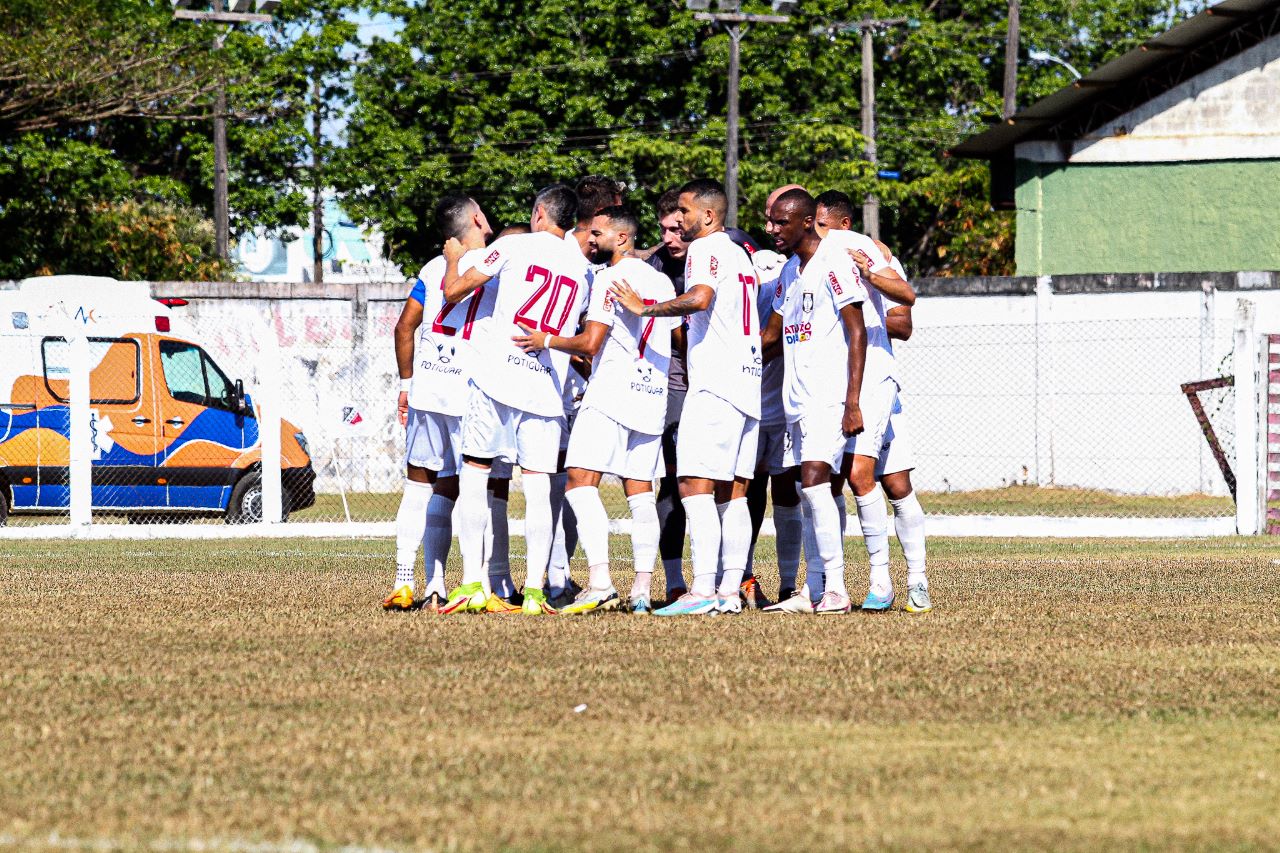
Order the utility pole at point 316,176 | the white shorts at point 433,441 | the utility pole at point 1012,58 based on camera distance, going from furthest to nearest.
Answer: the utility pole at point 316,176, the utility pole at point 1012,58, the white shorts at point 433,441

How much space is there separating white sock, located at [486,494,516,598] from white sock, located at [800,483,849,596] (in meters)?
1.55

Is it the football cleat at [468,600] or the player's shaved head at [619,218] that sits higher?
the player's shaved head at [619,218]

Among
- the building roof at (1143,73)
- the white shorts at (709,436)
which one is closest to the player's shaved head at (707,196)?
the white shorts at (709,436)

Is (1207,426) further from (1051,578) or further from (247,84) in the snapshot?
(247,84)

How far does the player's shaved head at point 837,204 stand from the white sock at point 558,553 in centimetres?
192

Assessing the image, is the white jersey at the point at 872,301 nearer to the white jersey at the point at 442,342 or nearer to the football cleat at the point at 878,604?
the football cleat at the point at 878,604

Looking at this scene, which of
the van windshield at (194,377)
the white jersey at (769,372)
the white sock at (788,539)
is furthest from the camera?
the van windshield at (194,377)

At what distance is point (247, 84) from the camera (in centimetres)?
4225

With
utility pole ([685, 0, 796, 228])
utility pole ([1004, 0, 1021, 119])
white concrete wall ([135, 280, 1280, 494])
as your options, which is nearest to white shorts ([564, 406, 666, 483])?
white concrete wall ([135, 280, 1280, 494])

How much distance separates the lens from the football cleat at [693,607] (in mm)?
9695

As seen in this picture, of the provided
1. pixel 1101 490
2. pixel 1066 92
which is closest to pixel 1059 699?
pixel 1101 490

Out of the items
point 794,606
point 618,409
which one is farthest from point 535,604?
point 794,606

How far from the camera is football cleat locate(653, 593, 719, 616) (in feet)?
31.8

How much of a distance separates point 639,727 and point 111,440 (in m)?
14.8
